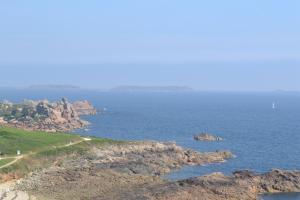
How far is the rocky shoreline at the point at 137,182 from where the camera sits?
220ft

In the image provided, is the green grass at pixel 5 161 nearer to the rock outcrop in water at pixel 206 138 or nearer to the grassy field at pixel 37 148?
the grassy field at pixel 37 148

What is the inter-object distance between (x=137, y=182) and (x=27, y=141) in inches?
1085

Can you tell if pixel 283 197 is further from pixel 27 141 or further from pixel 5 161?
pixel 27 141

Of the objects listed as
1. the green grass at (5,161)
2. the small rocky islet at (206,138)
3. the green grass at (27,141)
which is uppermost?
the green grass at (27,141)

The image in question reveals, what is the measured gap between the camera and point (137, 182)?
76.1 meters

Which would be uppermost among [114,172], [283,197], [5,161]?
[5,161]

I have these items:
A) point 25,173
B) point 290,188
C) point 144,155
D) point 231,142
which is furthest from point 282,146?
point 25,173

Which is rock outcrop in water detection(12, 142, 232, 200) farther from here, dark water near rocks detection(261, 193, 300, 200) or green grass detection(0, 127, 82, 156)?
dark water near rocks detection(261, 193, 300, 200)

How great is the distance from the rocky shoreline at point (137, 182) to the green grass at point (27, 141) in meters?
6.93

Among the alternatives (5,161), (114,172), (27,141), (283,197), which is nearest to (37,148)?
(27,141)

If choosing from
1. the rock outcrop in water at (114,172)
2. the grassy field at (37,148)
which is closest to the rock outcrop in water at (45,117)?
the grassy field at (37,148)

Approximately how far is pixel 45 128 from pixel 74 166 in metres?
59.9

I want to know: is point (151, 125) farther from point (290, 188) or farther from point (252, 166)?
point (290, 188)

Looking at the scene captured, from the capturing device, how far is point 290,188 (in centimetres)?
7338
